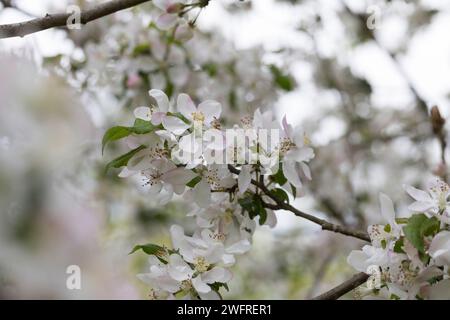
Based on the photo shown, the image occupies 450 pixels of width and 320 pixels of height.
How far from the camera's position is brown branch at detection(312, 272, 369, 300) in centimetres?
92

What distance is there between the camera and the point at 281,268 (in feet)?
10.5

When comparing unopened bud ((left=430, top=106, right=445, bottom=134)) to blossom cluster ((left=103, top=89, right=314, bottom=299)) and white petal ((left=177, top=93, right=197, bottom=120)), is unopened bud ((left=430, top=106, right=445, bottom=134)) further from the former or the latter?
white petal ((left=177, top=93, right=197, bottom=120))

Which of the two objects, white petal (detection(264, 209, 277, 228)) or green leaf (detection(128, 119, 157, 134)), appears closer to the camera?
green leaf (detection(128, 119, 157, 134))

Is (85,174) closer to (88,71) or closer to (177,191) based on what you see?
(88,71)

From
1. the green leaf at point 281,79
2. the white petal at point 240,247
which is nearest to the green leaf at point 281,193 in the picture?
the white petal at point 240,247

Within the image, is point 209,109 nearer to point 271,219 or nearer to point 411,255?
point 271,219

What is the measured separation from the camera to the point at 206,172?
0.98 m

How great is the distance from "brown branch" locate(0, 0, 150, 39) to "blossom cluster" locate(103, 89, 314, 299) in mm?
133

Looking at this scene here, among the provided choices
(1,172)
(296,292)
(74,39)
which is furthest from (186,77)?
(296,292)

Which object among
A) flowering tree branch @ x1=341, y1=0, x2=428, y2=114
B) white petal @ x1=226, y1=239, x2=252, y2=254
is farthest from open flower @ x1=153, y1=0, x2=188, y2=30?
flowering tree branch @ x1=341, y1=0, x2=428, y2=114

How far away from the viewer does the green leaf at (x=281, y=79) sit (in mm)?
2035

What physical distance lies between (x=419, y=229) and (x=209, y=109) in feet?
1.11
